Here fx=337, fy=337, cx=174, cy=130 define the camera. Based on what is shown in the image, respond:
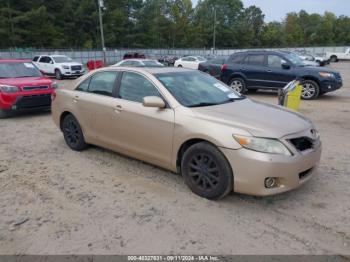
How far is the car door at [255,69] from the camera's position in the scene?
496 inches

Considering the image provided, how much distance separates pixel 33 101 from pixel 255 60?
26.5 feet

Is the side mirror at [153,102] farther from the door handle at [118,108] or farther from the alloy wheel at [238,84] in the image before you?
the alloy wheel at [238,84]

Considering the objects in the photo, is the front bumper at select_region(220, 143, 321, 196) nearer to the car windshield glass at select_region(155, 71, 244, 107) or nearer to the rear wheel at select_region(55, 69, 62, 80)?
the car windshield glass at select_region(155, 71, 244, 107)

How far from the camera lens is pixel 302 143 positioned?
13.2 ft

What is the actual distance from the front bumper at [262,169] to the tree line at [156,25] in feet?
169

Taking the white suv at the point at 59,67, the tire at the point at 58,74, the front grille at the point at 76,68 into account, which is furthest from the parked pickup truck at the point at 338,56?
the tire at the point at 58,74

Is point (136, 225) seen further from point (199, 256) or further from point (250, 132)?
point (250, 132)

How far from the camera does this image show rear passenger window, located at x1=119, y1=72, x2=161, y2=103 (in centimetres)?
473

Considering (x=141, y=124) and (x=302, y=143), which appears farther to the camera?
(x=141, y=124)

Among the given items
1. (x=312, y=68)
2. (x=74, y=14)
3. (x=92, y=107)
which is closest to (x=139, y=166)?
(x=92, y=107)

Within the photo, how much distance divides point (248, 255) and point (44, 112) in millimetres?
8767

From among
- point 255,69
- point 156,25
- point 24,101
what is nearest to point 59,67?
point 24,101

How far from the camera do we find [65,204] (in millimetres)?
4086

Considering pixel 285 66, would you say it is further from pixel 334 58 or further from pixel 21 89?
pixel 334 58
